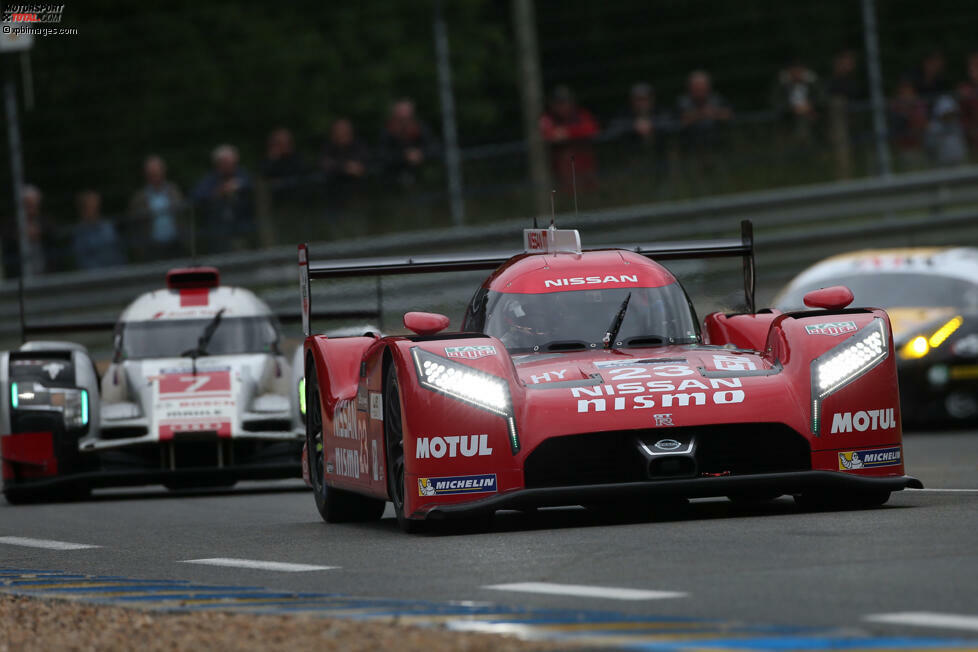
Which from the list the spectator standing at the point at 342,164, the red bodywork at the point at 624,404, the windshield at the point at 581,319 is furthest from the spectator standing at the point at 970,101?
the red bodywork at the point at 624,404

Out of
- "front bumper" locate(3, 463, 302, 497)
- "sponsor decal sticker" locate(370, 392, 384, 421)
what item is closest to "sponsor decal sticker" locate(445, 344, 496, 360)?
"sponsor decal sticker" locate(370, 392, 384, 421)

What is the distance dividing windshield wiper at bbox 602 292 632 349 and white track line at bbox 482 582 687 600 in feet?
11.1

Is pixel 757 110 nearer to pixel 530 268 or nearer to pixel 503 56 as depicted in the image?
pixel 503 56

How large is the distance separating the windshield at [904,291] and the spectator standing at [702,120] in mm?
2809

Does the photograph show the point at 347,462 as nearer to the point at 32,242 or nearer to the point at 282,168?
the point at 282,168

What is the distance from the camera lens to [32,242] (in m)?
22.2

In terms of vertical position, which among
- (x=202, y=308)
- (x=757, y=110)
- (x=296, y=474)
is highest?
(x=757, y=110)

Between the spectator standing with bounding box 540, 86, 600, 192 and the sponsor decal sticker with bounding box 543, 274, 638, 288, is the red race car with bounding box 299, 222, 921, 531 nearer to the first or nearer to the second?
the sponsor decal sticker with bounding box 543, 274, 638, 288

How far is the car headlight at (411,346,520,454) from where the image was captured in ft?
30.4

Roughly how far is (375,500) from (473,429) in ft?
6.96

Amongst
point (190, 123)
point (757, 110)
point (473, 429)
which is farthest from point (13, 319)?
point (473, 429)

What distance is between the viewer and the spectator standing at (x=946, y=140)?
21.9m

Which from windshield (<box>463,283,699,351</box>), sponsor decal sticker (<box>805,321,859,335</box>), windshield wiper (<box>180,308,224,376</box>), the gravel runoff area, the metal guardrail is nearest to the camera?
the gravel runoff area

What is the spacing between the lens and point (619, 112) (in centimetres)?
2189
